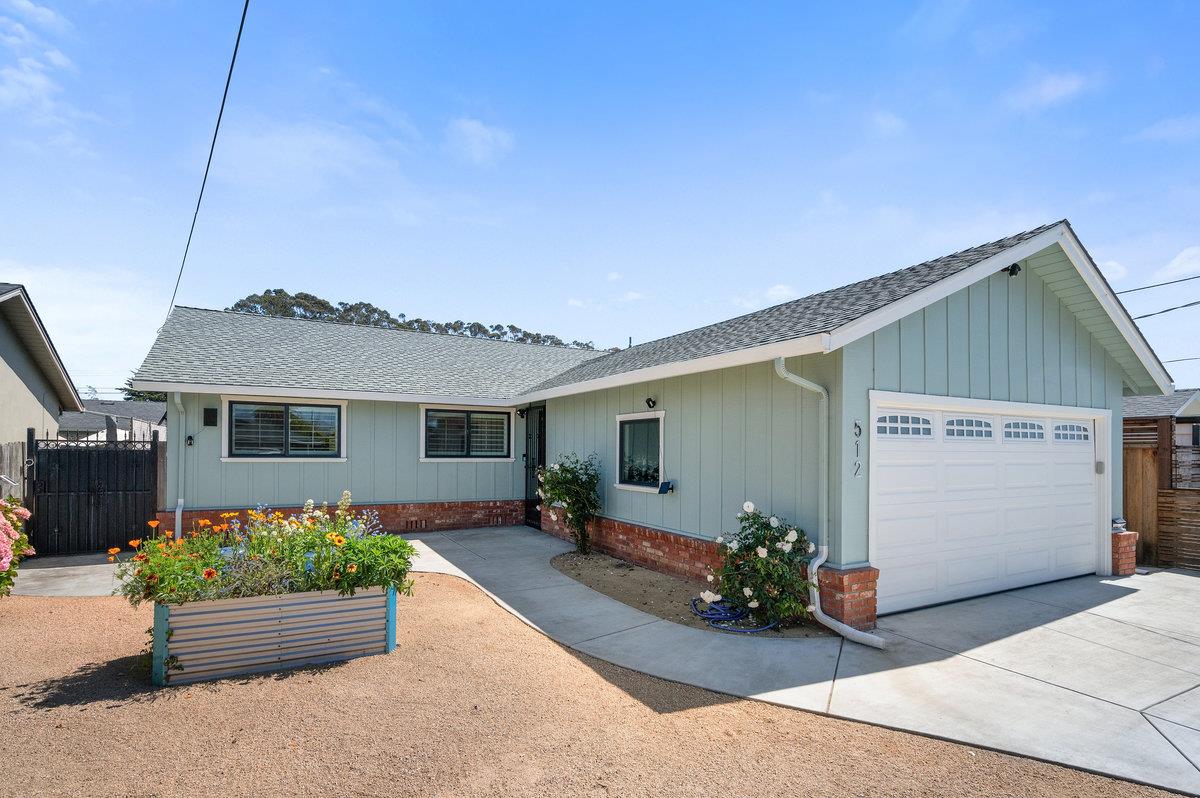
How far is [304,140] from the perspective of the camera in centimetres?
784

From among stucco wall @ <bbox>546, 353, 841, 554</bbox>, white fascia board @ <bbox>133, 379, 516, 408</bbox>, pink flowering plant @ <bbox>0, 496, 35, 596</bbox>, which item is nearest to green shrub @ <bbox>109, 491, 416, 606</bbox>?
pink flowering plant @ <bbox>0, 496, 35, 596</bbox>

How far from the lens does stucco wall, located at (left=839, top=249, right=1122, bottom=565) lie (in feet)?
18.7

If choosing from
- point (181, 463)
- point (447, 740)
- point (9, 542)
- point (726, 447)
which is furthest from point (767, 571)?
point (181, 463)

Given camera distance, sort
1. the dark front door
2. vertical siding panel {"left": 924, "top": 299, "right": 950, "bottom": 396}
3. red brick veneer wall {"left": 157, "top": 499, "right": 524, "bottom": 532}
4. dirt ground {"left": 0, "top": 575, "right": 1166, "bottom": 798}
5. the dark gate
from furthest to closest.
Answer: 1. the dark front door
2. red brick veneer wall {"left": 157, "top": 499, "right": 524, "bottom": 532}
3. the dark gate
4. vertical siding panel {"left": 924, "top": 299, "right": 950, "bottom": 396}
5. dirt ground {"left": 0, "top": 575, "right": 1166, "bottom": 798}

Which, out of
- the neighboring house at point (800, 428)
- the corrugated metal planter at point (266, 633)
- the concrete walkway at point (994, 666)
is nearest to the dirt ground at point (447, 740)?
the corrugated metal planter at point (266, 633)

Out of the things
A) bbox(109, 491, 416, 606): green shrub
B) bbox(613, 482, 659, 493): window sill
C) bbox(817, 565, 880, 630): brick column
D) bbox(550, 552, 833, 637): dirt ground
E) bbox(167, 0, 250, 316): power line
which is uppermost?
bbox(167, 0, 250, 316): power line

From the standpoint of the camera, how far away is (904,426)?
617 centimetres

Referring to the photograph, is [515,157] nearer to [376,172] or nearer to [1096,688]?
[376,172]

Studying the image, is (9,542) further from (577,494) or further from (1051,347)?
(1051,347)

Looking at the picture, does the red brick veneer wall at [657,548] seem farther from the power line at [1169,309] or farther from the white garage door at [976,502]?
the power line at [1169,309]

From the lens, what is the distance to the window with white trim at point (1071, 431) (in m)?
7.79

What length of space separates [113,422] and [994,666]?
1065 inches

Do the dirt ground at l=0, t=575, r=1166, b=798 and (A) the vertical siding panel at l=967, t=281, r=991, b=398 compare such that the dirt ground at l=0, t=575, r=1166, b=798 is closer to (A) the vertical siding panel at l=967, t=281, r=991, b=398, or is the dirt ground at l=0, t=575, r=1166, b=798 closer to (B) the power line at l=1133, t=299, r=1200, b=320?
(A) the vertical siding panel at l=967, t=281, r=991, b=398

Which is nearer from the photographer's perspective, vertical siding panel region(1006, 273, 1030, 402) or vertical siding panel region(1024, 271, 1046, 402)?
vertical siding panel region(1006, 273, 1030, 402)
